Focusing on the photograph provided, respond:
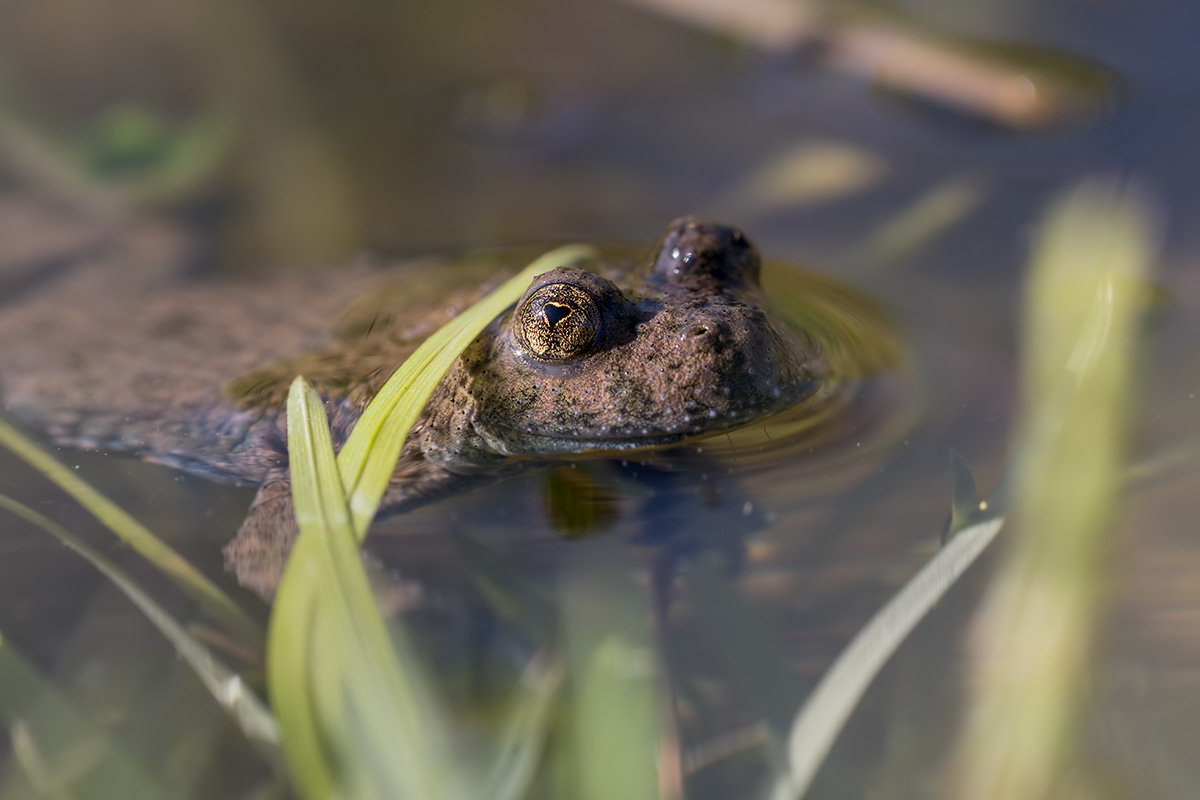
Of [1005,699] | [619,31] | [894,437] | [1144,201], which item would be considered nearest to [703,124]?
[619,31]

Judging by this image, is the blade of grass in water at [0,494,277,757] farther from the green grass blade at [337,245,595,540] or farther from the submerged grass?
the green grass blade at [337,245,595,540]

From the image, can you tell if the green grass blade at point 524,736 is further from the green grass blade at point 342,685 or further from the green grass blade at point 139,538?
the green grass blade at point 139,538

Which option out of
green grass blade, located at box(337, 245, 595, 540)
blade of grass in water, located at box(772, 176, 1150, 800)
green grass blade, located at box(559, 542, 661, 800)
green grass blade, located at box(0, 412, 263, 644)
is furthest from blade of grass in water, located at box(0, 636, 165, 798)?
blade of grass in water, located at box(772, 176, 1150, 800)

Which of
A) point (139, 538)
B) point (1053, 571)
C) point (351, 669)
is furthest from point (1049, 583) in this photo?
point (139, 538)

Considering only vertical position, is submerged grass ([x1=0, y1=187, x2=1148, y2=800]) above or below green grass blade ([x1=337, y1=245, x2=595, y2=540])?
below

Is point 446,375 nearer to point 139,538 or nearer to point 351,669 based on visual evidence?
point 139,538

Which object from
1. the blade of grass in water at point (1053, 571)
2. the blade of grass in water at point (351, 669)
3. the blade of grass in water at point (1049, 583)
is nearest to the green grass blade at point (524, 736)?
the blade of grass in water at point (351, 669)
